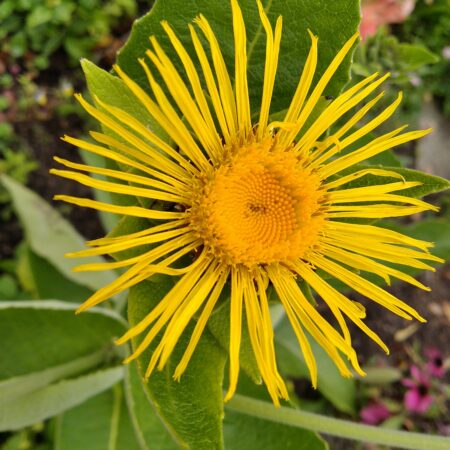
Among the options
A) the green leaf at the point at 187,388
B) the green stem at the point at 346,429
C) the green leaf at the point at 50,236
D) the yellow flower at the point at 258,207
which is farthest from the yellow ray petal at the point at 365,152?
the green leaf at the point at 50,236

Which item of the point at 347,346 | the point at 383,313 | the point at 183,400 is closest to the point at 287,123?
the point at 347,346

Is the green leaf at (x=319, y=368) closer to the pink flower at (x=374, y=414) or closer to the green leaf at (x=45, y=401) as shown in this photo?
the pink flower at (x=374, y=414)

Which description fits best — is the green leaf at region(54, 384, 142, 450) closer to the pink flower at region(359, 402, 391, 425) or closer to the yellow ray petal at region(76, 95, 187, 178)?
the yellow ray petal at region(76, 95, 187, 178)

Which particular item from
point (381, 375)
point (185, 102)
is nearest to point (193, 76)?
point (185, 102)

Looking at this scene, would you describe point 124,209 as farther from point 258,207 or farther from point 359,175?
point 359,175

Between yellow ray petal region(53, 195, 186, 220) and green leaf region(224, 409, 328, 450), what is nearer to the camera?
yellow ray petal region(53, 195, 186, 220)

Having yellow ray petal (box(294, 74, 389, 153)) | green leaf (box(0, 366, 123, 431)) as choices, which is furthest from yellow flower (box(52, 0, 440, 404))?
green leaf (box(0, 366, 123, 431))
